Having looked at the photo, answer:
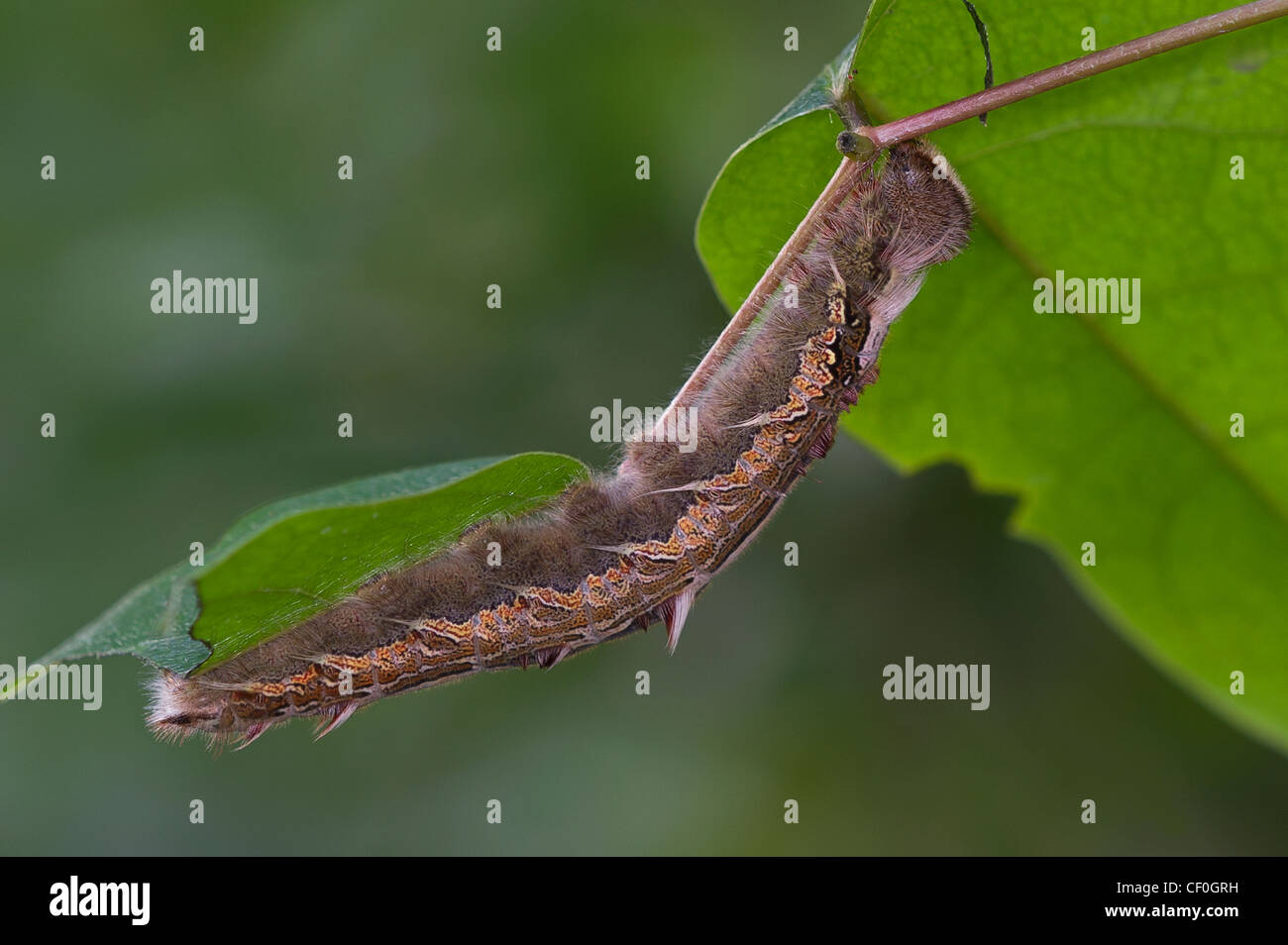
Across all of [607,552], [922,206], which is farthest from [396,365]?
[922,206]

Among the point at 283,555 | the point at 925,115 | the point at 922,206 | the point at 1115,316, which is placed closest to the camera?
the point at 283,555

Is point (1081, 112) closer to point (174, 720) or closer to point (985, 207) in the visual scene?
point (985, 207)

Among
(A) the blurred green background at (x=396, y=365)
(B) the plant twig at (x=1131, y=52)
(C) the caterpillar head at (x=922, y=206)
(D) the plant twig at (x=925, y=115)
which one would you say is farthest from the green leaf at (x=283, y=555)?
(A) the blurred green background at (x=396, y=365)

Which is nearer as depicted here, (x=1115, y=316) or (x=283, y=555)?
(x=283, y=555)

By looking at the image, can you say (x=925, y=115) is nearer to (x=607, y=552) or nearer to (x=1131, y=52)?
(x=1131, y=52)

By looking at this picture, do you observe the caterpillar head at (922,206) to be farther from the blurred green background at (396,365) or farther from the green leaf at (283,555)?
the blurred green background at (396,365)

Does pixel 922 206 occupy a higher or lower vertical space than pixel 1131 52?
lower

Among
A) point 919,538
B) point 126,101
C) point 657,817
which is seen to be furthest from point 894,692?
point 126,101
